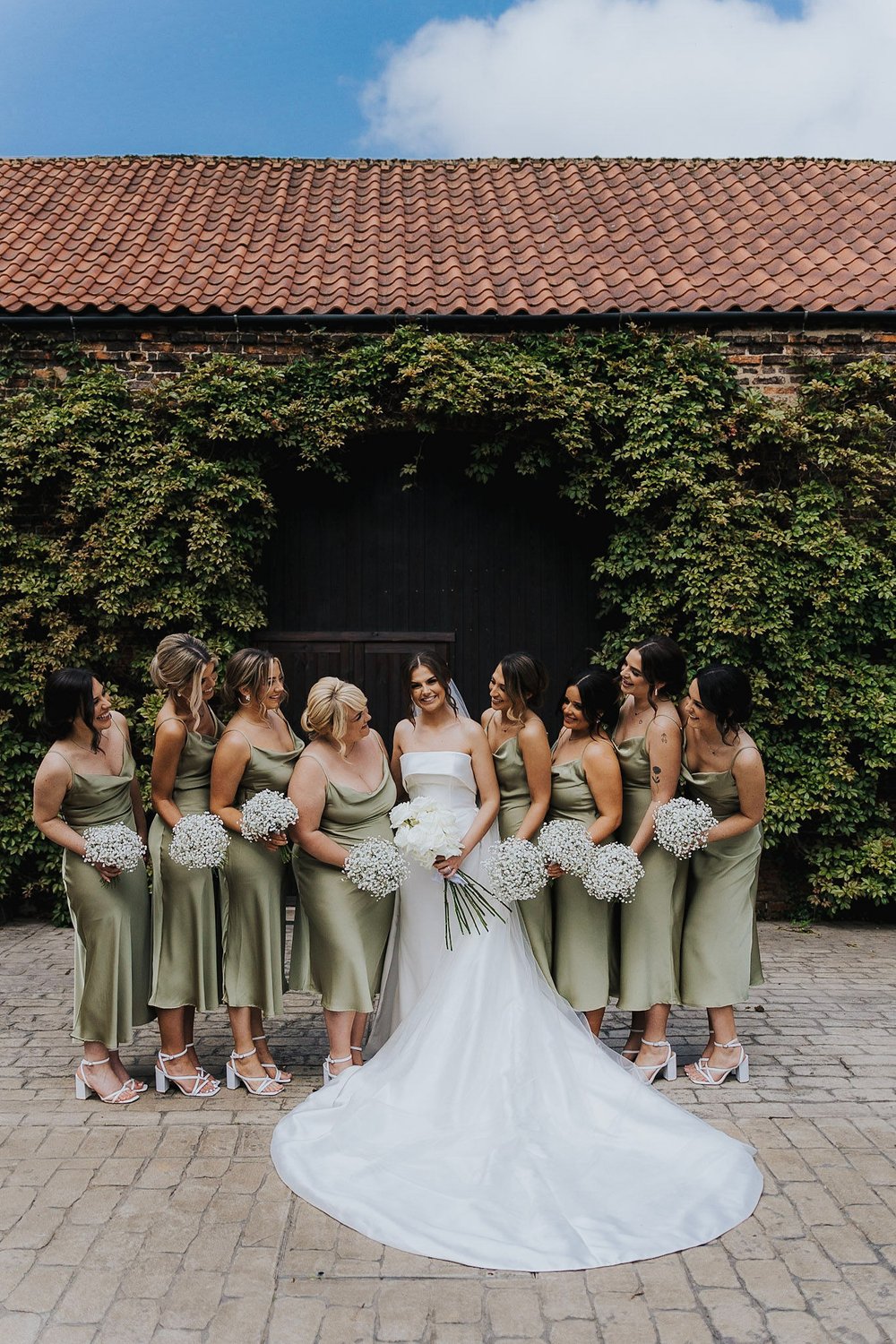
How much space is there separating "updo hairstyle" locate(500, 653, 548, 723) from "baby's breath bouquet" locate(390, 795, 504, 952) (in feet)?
2.04

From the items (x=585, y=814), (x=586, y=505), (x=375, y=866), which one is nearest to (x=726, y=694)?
(x=585, y=814)

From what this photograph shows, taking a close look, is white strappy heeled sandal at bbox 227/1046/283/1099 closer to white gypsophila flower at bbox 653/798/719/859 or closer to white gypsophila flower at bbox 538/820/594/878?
white gypsophila flower at bbox 538/820/594/878

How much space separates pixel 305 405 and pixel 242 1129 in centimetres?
565

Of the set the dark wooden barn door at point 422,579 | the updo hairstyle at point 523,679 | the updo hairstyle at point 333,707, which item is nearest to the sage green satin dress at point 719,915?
the updo hairstyle at point 523,679

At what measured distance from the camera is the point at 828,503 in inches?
322

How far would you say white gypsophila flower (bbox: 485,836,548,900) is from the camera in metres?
4.53

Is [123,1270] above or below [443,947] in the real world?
below

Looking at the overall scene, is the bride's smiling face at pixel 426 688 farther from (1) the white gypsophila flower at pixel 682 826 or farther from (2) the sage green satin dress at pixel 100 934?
(2) the sage green satin dress at pixel 100 934

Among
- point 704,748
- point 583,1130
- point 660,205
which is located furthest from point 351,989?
point 660,205

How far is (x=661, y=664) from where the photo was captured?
4.85 meters

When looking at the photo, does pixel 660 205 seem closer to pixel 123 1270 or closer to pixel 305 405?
pixel 305 405

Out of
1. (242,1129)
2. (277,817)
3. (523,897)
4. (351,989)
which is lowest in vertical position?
(242,1129)

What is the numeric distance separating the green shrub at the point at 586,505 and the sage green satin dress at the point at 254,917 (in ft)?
11.9

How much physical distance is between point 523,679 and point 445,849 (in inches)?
33.6
